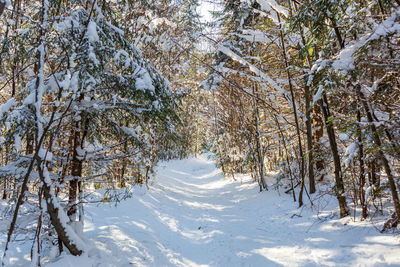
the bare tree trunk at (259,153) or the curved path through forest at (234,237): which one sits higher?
the bare tree trunk at (259,153)

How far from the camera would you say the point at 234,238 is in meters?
5.53

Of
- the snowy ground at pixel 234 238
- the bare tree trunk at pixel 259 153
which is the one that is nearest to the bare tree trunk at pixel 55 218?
the snowy ground at pixel 234 238

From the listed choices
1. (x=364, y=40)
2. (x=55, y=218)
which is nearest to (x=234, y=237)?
(x=55, y=218)

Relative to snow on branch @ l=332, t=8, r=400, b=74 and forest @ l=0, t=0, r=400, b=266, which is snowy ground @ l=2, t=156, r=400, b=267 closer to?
forest @ l=0, t=0, r=400, b=266

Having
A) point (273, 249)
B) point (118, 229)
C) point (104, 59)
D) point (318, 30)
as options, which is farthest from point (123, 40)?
point (273, 249)

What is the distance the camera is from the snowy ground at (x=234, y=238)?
143 inches

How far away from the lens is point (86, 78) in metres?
3.45

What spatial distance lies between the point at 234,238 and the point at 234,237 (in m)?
0.07

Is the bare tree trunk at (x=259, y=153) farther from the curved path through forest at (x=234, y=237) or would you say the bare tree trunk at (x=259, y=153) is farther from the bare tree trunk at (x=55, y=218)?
the bare tree trunk at (x=55, y=218)

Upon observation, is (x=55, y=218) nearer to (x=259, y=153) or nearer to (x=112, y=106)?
(x=112, y=106)

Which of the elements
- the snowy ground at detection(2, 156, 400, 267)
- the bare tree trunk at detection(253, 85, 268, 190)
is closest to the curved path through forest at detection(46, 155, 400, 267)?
the snowy ground at detection(2, 156, 400, 267)

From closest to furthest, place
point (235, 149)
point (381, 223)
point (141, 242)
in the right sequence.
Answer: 1. point (381, 223)
2. point (141, 242)
3. point (235, 149)

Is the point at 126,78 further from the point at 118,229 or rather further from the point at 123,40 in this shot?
the point at 118,229

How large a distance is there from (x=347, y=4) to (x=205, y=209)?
298 inches
